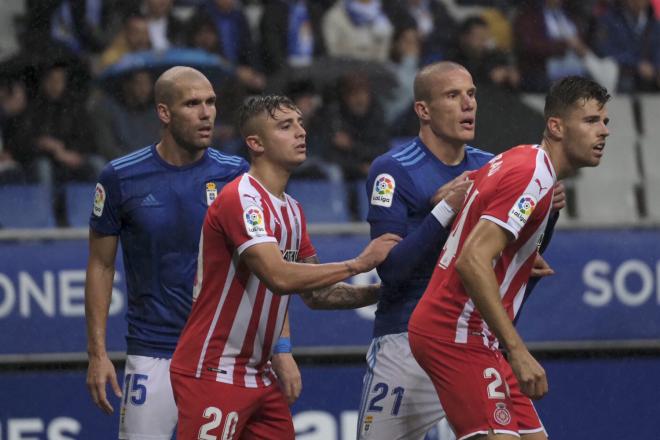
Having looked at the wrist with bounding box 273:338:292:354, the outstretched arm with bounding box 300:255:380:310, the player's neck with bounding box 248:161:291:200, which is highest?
the player's neck with bounding box 248:161:291:200

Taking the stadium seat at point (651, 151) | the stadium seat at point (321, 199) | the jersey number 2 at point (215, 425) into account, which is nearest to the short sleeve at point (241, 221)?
the jersey number 2 at point (215, 425)

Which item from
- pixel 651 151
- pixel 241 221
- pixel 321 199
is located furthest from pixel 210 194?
pixel 651 151

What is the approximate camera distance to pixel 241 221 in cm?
444

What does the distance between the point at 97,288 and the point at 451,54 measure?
443cm

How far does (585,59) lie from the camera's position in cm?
945

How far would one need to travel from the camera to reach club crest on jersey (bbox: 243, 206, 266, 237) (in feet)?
14.5

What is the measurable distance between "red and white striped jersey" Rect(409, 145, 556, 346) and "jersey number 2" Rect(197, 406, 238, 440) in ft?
2.40

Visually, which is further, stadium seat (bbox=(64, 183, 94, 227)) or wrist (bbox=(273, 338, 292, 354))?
stadium seat (bbox=(64, 183, 94, 227))

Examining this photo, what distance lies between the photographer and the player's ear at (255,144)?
15.4 feet

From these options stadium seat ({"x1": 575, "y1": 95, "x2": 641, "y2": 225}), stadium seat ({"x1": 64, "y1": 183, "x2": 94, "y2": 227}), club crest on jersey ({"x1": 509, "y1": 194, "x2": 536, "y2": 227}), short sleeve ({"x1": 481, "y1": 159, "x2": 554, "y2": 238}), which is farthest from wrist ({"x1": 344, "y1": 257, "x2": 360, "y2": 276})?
stadium seat ({"x1": 64, "y1": 183, "x2": 94, "y2": 227})

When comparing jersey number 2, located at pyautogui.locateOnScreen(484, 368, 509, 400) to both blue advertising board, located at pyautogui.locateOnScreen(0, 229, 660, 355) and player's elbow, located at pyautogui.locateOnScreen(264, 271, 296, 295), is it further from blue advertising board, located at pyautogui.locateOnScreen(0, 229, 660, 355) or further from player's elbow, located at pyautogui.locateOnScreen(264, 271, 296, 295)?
blue advertising board, located at pyautogui.locateOnScreen(0, 229, 660, 355)

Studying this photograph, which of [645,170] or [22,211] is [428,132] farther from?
[645,170]

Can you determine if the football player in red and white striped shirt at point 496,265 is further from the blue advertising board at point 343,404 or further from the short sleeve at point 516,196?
the blue advertising board at point 343,404

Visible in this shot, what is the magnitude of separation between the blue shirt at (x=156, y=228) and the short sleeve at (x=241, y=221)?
2.06 feet
